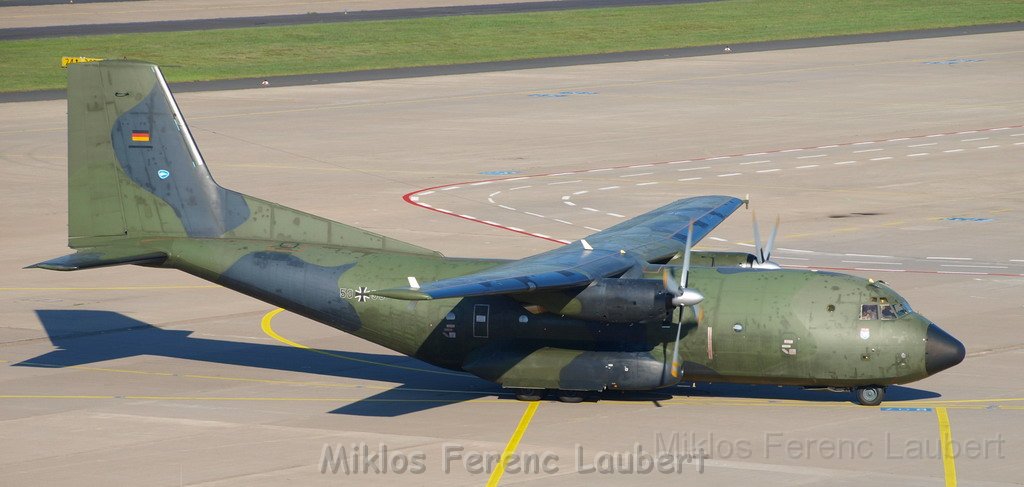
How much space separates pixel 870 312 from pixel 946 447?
3301 millimetres

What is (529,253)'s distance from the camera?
136ft

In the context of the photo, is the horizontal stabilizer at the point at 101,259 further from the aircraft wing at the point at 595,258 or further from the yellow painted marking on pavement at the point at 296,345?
the aircraft wing at the point at 595,258

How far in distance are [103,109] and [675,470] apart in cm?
1546

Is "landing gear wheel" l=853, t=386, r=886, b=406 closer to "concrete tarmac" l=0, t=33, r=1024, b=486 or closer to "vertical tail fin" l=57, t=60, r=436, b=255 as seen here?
"concrete tarmac" l=0, t=33, r=1024, b=486

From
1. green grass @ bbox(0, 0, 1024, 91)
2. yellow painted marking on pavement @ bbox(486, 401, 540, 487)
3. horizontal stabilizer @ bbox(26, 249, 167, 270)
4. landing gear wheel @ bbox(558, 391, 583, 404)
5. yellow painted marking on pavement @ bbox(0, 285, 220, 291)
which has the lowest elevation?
yellow painted marking on pavement @ bbox(486, 401, 540, 487)

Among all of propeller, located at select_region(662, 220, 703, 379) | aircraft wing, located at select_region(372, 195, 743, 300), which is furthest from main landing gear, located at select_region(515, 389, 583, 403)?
aircraft wing, located at select_region(372, 195, 743, 300)

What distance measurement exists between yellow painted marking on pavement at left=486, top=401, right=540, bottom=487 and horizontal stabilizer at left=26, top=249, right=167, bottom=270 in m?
8.63

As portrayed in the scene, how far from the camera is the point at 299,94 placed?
77125 millimetres

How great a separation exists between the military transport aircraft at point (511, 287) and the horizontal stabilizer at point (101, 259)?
0.20ft

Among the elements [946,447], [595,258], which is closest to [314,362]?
[595,258]

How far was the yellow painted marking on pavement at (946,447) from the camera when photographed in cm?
2211

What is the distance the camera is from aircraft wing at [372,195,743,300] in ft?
79.5

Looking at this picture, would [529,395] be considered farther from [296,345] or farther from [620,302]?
[296,345]

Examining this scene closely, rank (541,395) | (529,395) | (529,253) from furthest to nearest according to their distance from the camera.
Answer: (529,253) → (541,395) → (529,395)
